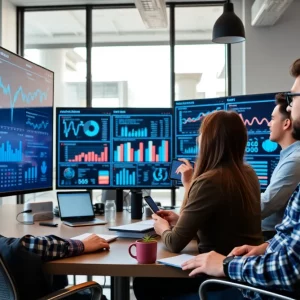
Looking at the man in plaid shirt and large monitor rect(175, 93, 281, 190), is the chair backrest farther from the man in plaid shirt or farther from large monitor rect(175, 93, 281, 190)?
large monitor rect(175, 93, 281, 190)

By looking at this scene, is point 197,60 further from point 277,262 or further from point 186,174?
point 277,262

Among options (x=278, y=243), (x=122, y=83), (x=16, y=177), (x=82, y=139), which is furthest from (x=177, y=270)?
(x=122, y=83)

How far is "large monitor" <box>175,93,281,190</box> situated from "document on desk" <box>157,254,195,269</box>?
4.04 ft

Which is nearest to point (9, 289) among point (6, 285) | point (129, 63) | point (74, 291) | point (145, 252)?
point (6, 285)

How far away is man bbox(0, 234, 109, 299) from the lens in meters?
1.29

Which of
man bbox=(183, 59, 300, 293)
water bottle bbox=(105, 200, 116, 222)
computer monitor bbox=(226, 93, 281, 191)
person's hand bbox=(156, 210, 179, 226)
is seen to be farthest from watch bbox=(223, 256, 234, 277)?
computer monitor bbox=(226, 93, 281, 191)

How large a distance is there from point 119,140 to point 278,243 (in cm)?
143

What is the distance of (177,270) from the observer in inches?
53.5

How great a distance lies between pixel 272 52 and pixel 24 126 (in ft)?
11.1

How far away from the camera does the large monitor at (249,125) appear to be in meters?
2.56

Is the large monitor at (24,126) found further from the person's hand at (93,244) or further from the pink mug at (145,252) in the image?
the pink mug at (145,252)

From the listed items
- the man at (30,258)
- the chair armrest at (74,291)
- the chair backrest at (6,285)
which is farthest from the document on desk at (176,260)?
the chair backrest at (6,285)

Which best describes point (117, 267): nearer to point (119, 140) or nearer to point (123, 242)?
point (123, 242)

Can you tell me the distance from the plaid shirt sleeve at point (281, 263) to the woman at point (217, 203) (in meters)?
0.31
